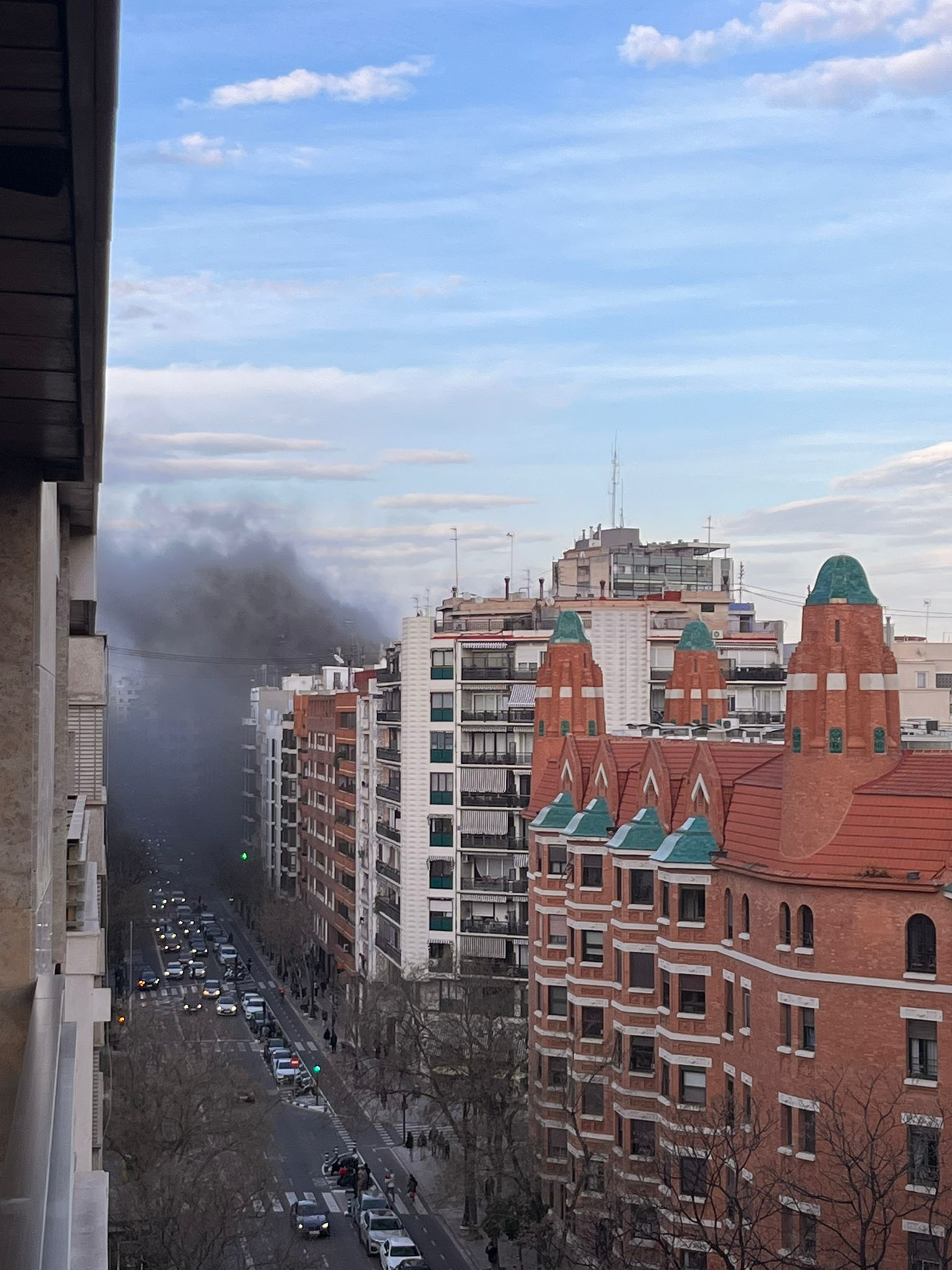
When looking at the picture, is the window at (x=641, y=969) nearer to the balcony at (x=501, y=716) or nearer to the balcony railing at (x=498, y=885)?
the balcony railing at (x=498, y=885)

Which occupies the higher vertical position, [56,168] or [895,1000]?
[56,168]

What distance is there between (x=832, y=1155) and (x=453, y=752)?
3530 cm

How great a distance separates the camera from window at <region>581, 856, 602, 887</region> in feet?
142

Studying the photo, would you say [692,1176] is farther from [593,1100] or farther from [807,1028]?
[593,1100]

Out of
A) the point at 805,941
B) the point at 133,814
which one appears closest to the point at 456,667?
the point at 805,941

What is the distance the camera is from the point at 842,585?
32688 millimetres

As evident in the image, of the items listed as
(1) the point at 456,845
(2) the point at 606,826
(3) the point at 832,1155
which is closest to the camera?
(3) the point at 832,1155

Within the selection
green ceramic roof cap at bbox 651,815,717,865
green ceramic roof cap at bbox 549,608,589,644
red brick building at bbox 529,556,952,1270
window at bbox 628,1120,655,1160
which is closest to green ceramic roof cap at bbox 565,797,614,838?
red brick building at bbox 529,556,952,1270

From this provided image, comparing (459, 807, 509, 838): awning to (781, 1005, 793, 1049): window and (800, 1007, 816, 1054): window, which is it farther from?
(800, 1007, 816, 1054): window

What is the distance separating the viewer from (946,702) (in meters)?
92.9

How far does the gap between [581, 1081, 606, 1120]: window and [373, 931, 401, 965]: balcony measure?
23.1 m

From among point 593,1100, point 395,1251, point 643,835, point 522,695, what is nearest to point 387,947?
point 522,695

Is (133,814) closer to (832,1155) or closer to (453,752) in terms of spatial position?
(453,752)

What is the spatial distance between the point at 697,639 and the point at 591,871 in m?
15.1
